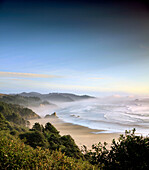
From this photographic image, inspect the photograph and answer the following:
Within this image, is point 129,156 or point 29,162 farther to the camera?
point 129,156

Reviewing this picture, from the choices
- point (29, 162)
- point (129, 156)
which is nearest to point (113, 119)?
point (129, 156)

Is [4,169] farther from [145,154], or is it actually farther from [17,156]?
[145,154]

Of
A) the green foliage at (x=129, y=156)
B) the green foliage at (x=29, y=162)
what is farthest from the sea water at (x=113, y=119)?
the green foliage at (x=29, y=162)

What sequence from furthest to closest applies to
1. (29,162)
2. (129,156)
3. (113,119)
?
(113,119) < (129,156) < (29,162)

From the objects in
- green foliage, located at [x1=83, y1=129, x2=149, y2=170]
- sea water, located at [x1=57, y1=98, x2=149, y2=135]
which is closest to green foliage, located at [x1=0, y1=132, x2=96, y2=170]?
green foliage, located at [x1=83, y1=129, x2=149, y2=170]

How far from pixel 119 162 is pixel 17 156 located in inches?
115

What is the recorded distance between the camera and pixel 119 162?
177 inches

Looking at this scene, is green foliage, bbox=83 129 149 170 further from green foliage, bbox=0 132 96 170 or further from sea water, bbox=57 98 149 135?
sea water, bbox=57 98 149 135

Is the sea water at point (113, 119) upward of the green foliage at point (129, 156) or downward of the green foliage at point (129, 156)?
downward

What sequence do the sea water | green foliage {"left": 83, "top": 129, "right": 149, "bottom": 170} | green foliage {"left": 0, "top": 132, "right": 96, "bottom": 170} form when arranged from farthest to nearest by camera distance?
the sea water
green foliage {"left": 83, "top": 129, "right": 149, "bottom": 170}
green foliage {"left": 0, "top": 132, "right": 96, "bottom": 170}

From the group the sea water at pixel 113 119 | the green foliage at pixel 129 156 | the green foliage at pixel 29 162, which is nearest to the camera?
the green foliage at pixel 29 162

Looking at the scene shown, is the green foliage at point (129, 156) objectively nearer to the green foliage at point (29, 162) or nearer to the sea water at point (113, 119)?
the green foliage at point (29, 162)

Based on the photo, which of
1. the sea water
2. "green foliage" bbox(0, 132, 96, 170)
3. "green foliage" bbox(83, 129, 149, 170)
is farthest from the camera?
A: the sea water

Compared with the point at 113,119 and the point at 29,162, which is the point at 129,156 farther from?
the point at 113,119
